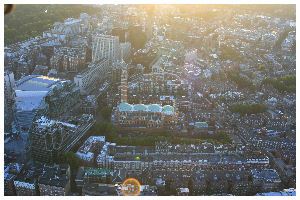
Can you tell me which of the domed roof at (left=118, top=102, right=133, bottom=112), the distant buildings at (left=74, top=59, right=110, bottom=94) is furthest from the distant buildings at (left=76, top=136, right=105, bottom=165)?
the distant buildings at (left=74, top=59, right=110, bottom=94)

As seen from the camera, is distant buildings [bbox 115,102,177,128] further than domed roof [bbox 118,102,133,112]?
No

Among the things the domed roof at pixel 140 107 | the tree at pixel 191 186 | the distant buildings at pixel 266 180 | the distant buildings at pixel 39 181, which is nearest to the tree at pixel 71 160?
the distant buildings at pixel 39 181

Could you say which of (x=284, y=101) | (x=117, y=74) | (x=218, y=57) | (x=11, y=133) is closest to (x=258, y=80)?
(x=284, y=101)

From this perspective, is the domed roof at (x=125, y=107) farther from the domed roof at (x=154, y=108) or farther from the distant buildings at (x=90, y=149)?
the distant buildings at (x=90, y=149)

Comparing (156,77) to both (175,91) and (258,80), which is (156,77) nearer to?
(175,91)

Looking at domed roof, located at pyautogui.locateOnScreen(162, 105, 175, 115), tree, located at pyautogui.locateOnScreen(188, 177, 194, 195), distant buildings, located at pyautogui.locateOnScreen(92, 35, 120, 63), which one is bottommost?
tree, located at pyautogui.locateOnScreen(188, 177, 194, 195)

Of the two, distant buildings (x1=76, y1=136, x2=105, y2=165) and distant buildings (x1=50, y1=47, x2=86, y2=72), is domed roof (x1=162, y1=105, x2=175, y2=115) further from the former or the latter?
distant buildings (x1=50, y1=47, x2=86, y2=72)
